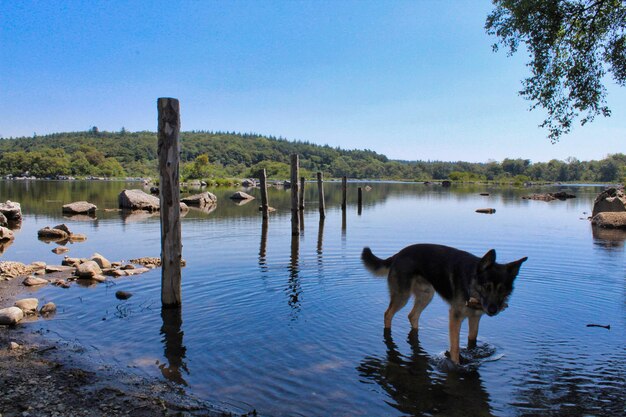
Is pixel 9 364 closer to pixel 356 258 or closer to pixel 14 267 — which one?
pixel 14 267

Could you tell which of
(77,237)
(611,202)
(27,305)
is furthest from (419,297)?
(611,202)

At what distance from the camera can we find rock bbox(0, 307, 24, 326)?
28.6 feet

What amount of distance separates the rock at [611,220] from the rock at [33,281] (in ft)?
102

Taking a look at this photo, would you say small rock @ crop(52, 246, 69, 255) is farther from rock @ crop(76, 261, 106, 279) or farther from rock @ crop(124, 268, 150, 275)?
rock @ crop(124, 268, 150, 275)

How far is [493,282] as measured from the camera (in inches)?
246

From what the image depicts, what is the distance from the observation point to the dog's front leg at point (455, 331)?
7066 mm

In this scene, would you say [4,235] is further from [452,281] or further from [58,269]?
[452,281]

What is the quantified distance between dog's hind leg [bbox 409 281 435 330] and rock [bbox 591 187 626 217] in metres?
31.4

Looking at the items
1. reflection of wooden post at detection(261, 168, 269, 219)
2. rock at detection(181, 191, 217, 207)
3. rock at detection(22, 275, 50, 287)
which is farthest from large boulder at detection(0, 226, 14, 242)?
rock at detection(181, 191, 217, 207)

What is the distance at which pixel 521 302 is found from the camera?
11266 millimetres

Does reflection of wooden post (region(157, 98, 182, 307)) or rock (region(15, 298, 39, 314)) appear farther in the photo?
reflection of wooden post (region(157, 98, 182, 307))

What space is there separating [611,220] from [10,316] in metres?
32.8

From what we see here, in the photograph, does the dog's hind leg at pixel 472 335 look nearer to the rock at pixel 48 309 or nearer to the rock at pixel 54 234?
the rock at pixel 48 309

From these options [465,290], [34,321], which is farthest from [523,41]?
[34,321]
